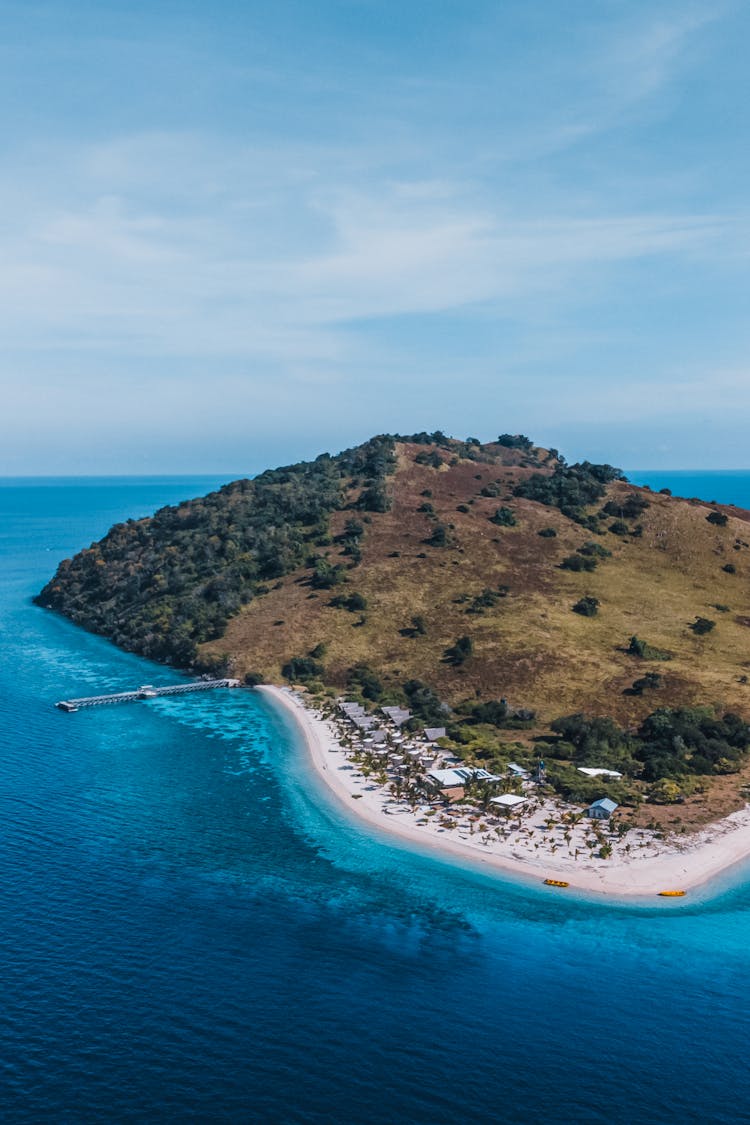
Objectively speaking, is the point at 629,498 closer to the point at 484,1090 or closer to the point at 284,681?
the point at 284,681

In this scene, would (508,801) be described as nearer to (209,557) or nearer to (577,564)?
(577,564)

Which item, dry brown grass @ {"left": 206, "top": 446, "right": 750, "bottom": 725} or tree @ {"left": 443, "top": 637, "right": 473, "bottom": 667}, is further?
tree @ {"left": 443, "top": 637, "right": 473, "bottom": 667}

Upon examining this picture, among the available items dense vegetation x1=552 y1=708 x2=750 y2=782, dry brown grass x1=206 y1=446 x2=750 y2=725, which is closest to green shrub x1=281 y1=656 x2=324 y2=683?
dry brown grass x1=206 y1=446 x2=750 y2=725

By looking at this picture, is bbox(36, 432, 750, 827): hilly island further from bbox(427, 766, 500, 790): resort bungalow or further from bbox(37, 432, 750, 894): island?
bbox(427, 766, 500, 790): resort bungalow

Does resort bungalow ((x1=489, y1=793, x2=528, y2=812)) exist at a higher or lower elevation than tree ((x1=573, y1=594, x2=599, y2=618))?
lower

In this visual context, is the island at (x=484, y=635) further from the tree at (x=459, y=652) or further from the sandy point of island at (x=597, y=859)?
the tree at (x=459, y=652)

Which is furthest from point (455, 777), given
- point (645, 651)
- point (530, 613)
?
point (530, 613)

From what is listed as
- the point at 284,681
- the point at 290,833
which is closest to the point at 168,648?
the point at 284,681

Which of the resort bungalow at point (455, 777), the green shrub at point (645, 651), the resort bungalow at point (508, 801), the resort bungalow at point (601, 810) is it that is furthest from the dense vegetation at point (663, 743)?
the green shrub at point (645, 651)
